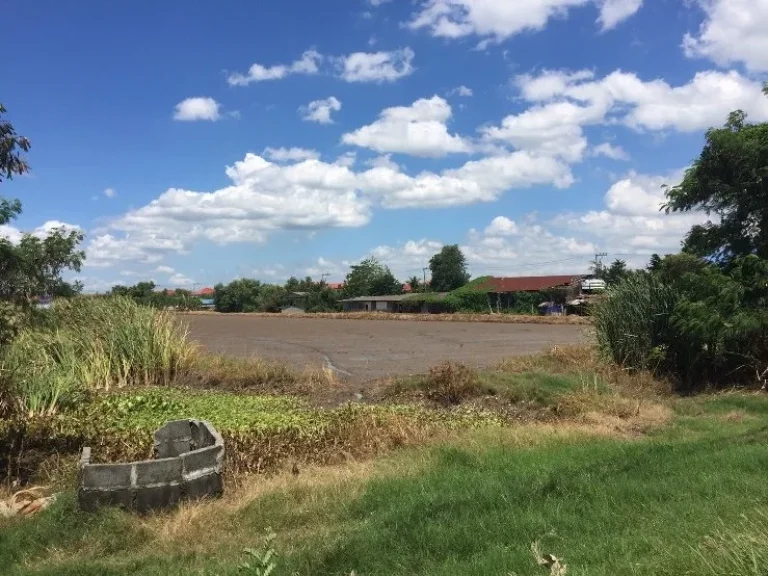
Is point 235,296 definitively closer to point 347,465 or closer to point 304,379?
point 304,379

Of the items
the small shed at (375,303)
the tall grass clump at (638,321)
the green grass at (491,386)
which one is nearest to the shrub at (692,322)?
the tall grass clump at (638,321)

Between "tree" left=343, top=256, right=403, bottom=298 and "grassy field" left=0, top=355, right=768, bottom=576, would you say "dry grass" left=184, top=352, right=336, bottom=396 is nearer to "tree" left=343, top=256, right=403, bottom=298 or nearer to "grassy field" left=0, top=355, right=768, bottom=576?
"grassy field" left=0, top=355, right=768, bottom=576

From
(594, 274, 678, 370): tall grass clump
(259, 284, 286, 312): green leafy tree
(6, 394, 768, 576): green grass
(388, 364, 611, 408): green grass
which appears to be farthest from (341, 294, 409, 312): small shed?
(6, 394, 768, 576): green grass

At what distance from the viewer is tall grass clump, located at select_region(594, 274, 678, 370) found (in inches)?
622

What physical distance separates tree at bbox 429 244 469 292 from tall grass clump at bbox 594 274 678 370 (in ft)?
275

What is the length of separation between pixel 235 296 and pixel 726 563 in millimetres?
103244

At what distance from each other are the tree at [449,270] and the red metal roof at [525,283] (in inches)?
681

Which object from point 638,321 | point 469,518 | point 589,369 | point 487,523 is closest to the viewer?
point 487,523

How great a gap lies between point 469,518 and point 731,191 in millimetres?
17443

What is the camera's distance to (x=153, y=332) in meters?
14.8

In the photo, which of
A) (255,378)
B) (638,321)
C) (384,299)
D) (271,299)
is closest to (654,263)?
(638,321)

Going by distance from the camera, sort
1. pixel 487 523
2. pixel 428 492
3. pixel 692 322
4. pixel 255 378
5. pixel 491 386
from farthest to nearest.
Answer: pixel 255 378 → pixel 692 322 → pixel 491 386 → pixel 428 492 → pixel 487 523

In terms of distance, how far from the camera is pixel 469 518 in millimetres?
5617

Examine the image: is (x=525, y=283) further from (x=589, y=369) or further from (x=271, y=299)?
(x=589, y=369)
